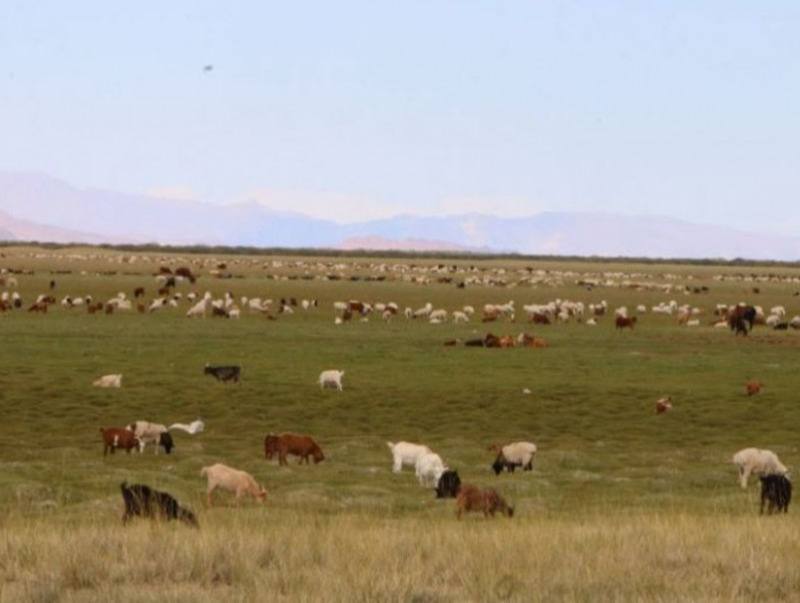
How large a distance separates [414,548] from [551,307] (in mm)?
56982

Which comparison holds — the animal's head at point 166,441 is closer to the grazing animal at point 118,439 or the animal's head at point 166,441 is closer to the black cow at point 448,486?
the grazing animal at point 118,439

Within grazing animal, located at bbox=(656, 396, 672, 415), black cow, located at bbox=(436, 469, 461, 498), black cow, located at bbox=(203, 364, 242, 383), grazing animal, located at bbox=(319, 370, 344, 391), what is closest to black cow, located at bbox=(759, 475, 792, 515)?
black cow, located at bbox=(436, 469, 461, 498)

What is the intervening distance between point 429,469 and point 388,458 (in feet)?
12.0

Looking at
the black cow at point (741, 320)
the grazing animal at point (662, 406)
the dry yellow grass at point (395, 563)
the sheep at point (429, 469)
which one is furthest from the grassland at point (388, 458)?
the black cow at point (741, 320)

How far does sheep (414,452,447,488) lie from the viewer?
23.6 m

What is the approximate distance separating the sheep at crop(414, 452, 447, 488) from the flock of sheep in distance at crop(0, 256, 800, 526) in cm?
2

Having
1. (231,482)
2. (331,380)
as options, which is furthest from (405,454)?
(331,380)

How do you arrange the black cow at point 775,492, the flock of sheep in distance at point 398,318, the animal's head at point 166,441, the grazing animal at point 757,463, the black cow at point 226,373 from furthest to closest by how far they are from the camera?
the black cow at point 226,373 < the animal's head at point 166,441 < the grazing animal at point 757,463 < the flock of sheep in distance at point 398,318 < the black cow at point 775,492

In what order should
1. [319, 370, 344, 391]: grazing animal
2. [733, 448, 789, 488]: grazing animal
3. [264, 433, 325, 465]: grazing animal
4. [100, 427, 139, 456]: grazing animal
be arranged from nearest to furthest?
[733, 448, 789, 488]: grazing animal → [264, 433, 325, 465]: grazing animal → [100, 427, 139, 456]: grazing animal → [319, 370, 344, 391]: grazing animal

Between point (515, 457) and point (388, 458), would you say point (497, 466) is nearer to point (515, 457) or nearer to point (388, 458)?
point (515, 457)

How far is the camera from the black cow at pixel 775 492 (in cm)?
2023

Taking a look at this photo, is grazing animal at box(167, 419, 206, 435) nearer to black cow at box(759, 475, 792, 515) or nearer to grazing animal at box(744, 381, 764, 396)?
black cow at box(759, 475, 792, 515)

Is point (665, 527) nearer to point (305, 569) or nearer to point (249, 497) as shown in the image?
point (305, 569)

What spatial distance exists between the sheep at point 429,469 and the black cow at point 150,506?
7018mm
